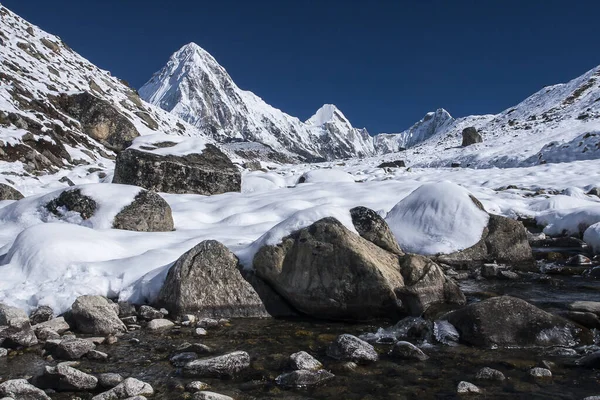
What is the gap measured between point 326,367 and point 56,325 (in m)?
4.53

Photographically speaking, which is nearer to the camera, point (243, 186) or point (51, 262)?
point (51, 262)

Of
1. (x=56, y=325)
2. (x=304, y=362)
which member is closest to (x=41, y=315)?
(x=56, y=325)

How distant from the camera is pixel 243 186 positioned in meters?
22.8

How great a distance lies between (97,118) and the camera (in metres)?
40.5

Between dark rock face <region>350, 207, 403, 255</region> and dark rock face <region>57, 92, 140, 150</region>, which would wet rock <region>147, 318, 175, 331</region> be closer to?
dark rock face <region>350, 207, 403, 255</region>

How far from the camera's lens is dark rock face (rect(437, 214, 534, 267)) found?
39.8ft

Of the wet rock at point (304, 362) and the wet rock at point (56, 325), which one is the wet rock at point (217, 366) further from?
the wet rock at point (56, 325)

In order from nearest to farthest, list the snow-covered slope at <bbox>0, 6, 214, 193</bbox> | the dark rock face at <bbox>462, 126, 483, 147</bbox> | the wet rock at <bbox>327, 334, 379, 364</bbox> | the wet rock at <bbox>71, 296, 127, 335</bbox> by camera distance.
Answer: the wet rock at <bbox>327, 334, 379, 364</bbox>
the wet rock at <bbox>71, 296, 127, 335</bbox>
the snow-covered slope at <bbox>0, 6, 214, 193</bbox>
the dark rock face at <bbox>462, 126, 483, 147</bbox>

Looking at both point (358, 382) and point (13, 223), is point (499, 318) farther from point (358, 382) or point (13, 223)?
point (13, 223)

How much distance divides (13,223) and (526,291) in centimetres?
1365

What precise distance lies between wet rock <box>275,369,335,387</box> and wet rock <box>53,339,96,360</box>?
9.19 feet

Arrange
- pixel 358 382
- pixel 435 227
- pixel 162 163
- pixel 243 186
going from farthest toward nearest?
pixel 243 186 < pixel 162 163 < pixel 435 227 < pixel 358 382

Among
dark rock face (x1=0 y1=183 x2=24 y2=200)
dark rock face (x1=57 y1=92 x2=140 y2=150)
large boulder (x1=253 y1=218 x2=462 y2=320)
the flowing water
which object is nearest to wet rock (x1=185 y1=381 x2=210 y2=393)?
the flowing water

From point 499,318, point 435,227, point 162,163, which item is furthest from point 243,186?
point 499,318
